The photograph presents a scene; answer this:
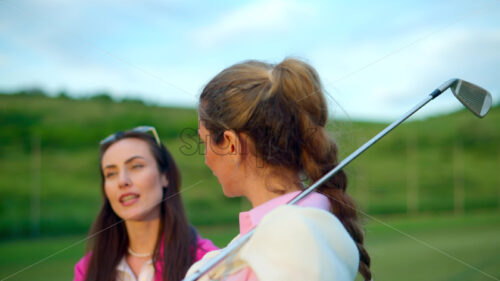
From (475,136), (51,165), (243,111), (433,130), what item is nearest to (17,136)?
(51,165)

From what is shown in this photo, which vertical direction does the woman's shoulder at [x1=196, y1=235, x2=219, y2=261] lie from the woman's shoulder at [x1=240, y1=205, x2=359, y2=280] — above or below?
below

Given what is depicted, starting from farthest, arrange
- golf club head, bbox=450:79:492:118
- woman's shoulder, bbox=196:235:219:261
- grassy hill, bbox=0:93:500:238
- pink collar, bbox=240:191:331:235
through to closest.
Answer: grassy hill, bbox=0:93:500:238
woman's shoulder, bbox=196:235:219:261
golf club head, bbox=450:79:492:118
pink collar, bbox=240:191:331:235

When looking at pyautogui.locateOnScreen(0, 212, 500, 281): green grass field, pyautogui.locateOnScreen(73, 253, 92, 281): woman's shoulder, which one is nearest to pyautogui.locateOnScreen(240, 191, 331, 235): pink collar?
pyautogui.locateOnScreen(73, 253, 92, 281): woman's shoulder

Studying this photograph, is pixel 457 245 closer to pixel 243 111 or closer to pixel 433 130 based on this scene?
pixel 433 130

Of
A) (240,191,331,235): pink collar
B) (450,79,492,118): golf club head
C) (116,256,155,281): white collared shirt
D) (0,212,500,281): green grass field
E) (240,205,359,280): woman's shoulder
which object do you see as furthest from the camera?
(0,212,500,281): green grass field

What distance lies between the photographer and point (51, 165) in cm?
837

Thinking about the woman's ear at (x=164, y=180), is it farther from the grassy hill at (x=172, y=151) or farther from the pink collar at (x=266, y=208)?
the grassy hill at (x=172, y=151)

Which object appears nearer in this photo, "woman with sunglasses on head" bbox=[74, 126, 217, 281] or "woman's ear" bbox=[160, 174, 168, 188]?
"woman with sunglasses on head" bbox=[74, 126, 217, 281]

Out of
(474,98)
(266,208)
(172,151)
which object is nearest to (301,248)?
(266,208)

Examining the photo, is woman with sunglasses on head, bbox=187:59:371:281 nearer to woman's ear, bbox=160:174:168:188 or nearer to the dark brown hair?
the dark brown hair

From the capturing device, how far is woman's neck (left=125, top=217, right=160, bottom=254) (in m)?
1.90

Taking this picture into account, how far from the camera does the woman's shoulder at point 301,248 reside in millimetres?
729

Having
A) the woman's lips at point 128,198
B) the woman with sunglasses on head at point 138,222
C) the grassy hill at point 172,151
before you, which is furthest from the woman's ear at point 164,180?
the grassy hill at point 172,151

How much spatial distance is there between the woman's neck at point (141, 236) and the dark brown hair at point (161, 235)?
0.02m
